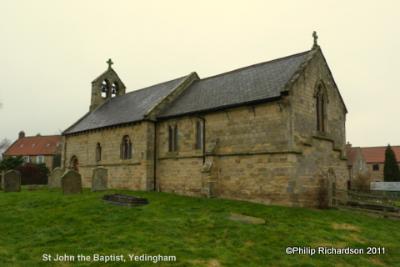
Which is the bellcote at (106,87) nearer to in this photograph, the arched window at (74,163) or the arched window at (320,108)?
the arched window at (74,163)

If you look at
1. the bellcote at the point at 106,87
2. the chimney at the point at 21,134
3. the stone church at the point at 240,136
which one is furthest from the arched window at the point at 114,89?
the chimney at the point at 21,134

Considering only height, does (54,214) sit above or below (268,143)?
below

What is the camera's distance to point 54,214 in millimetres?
14547

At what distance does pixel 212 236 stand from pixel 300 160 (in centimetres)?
832

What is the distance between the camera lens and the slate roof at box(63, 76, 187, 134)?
26.7 m

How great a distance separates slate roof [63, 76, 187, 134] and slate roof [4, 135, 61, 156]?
36.7 metres

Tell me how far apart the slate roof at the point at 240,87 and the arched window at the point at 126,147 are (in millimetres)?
3608

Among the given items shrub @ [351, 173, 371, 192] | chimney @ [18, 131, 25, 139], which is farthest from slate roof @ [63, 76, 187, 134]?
chimney @ [18, 131, 25, 139]

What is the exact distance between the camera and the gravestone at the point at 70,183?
808 inches

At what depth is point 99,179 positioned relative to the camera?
22125 millimetres

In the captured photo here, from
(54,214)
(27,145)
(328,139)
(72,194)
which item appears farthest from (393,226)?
(27,145)

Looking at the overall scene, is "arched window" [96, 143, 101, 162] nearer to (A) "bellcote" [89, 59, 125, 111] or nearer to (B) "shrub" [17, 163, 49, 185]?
(A) "bellcote" [89, 59, 125, 111]

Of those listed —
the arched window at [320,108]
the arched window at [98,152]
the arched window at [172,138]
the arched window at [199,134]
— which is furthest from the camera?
the arched window at [98,152]

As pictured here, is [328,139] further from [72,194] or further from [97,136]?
[97,136]
